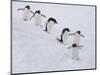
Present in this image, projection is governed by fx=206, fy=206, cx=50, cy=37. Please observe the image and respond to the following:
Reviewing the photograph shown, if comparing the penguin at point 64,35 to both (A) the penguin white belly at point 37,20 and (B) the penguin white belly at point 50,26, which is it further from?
(A) the penguin white belly at point 37,20

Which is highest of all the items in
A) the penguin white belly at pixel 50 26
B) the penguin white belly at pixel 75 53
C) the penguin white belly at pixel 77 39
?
the penguin white belly at pixel 50 26

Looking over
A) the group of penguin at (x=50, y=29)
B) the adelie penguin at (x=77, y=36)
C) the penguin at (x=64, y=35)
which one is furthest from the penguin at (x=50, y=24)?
the adelie penguin at (x=77, y=36)

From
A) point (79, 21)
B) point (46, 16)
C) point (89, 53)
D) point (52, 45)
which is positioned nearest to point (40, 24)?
point (46, 16)

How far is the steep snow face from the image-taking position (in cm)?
195

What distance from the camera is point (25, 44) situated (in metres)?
1.97

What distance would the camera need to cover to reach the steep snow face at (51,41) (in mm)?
1948

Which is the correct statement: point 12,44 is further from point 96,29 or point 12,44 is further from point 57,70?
point 96,29

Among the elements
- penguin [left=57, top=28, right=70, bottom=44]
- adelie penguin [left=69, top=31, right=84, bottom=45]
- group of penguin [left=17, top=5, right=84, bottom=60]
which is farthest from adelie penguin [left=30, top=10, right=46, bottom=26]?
adelie penguin [left=69, top=31, right=84, bottom=45]

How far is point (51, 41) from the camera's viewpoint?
2.06 metres

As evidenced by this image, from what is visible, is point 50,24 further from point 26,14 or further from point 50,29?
point 26,14

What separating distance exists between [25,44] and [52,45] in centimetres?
28

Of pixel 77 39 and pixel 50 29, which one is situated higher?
pixel 50 29

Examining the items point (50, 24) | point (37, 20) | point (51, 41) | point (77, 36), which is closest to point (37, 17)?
point (37, 20)

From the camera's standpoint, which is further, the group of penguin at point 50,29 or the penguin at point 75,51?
the penguin at point 75,51
